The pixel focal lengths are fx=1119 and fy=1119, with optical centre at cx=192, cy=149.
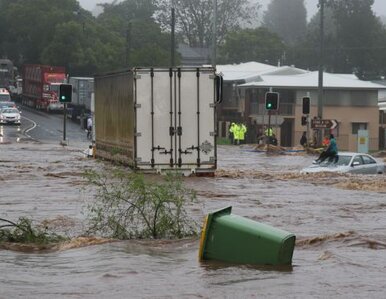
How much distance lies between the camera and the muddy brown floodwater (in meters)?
11.8

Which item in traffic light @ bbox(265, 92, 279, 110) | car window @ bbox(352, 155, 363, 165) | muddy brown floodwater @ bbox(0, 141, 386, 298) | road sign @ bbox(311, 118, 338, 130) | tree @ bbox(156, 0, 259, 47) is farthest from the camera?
tree @ bbox(156, 0, 259, 47)

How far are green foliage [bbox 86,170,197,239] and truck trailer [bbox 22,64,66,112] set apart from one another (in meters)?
65.3

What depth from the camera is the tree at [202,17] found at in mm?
131375

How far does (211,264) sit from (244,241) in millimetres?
513

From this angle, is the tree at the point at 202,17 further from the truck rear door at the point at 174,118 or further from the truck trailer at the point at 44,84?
the truck rear door at the point at 174,118

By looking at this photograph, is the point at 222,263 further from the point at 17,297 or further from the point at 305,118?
the point at 305,118

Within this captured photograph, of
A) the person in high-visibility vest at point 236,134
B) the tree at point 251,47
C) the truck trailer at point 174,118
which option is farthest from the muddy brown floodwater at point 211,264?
the tree at point 251,47

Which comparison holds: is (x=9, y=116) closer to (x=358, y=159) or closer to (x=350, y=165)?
Result: (x=358, y=159)

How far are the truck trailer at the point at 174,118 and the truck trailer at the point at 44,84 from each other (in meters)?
53.4

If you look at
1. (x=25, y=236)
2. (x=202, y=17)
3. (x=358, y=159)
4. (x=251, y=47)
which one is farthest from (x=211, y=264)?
(x=202, y=17)

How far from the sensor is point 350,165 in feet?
107

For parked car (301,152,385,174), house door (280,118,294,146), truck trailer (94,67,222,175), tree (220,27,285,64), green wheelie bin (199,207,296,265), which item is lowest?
house door (280,118,294,146)

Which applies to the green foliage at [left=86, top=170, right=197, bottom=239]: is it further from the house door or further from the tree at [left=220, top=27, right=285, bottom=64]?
the tree at [left=220, top=27, right=285, bottom=64]

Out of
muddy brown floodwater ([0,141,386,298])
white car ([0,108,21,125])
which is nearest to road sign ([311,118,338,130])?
muddy brown floodwater ([0,141,386,298])
